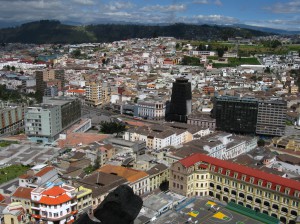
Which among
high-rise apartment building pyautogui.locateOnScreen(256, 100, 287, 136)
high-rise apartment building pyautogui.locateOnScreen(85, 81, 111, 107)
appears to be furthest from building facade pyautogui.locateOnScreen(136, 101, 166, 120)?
high-rise apartment building pyautogui.locateOnScreen(256, 100, 287, 136)

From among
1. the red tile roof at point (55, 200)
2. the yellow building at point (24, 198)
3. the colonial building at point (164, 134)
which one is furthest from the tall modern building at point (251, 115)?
the yellow building at point (24, 198)

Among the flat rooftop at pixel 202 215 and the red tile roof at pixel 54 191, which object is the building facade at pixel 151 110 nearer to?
the flat rooftop at pixel 202 215

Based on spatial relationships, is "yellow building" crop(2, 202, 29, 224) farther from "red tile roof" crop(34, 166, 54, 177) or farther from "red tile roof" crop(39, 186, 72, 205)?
"red tile roof" crop(34, 166, 54, 177)

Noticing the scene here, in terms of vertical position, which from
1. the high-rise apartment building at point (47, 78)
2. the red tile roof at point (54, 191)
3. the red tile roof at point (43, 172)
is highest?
the high-rise apartment building at point (47, 78)

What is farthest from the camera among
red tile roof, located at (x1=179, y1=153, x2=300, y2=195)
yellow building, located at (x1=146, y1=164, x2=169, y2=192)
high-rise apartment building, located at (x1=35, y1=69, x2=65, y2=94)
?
high-rise apartment building, located at (x1=35, y1=69, x2=65, y2=94)

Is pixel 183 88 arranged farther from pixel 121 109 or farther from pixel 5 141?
pixel 5 141

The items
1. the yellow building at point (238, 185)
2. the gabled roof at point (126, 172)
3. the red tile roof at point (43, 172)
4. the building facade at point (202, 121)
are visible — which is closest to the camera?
the yellow building at point (238, 185)

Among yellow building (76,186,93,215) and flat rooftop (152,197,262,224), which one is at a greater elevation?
yellow building (76,186,93,215)
